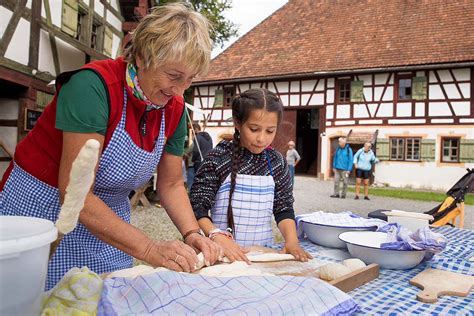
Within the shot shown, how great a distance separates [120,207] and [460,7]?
65.5 ft

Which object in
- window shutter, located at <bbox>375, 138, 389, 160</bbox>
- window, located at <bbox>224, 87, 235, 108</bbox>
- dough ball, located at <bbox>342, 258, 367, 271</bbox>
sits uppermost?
window, located at <bbox>224, 87, 235, 108</bbox>

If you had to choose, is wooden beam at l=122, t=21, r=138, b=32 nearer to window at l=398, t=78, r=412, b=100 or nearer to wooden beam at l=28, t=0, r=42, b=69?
wooden beam at l=28, t=0, r=42, b=69

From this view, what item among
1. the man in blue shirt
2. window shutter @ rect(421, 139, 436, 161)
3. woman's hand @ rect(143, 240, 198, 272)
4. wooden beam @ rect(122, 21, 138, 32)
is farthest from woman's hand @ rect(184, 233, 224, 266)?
window shutter @ rect(421, 139, 436, 161)

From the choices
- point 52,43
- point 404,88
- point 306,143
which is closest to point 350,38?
point 404,88

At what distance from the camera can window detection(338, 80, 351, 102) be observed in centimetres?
1814

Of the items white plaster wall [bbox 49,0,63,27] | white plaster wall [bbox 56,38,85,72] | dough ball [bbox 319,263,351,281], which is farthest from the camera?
white plaster wall [bbox 56,38,85,72]

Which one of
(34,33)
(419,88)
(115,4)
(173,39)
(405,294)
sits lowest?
(405,294)

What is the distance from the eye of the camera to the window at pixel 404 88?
1692 centimetres

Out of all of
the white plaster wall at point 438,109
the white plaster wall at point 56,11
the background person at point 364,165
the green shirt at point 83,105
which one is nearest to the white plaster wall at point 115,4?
the white plaster wall at point 56,11

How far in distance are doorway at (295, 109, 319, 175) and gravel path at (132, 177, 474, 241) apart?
923cm

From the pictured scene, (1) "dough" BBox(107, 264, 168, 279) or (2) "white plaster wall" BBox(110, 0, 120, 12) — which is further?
(2) "white plaster wall" BBox(110, 0, 120, 12)

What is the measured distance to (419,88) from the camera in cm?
1648

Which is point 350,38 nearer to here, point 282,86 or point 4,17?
point 282,86

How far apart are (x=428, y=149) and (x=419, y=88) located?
2452 mm
